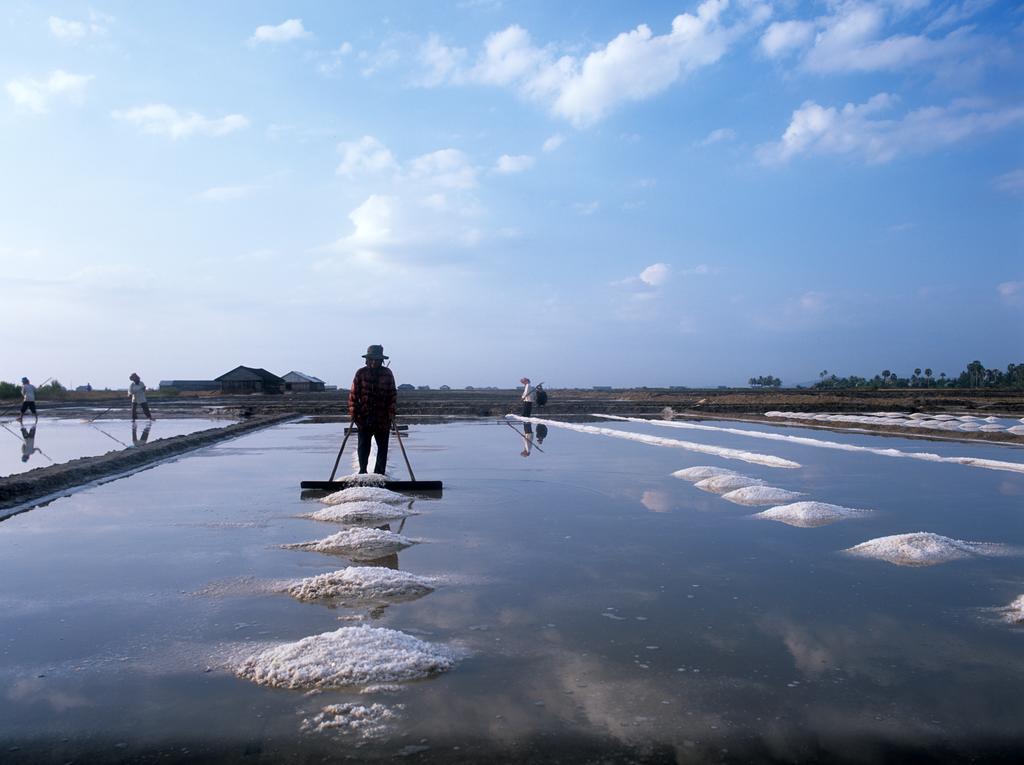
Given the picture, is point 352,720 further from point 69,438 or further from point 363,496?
point 69,438

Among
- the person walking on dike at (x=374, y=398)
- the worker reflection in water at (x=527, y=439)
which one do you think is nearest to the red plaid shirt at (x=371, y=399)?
the person walking on dike at (x=374, y=398)

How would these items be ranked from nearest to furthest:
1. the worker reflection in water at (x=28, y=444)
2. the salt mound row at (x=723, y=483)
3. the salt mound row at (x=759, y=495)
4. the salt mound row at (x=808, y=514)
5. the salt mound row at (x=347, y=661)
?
the salt mound row at (x=347, y=661)
the salt mound row at (x=808, y=514)
the salt mound row at (x=759, y=495)
the salt mound row at (x=723, y=483)
the worker reflection in water at (x=28, y=444)

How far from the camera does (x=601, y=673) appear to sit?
3.32m

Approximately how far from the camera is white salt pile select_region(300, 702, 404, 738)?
2.79 meters

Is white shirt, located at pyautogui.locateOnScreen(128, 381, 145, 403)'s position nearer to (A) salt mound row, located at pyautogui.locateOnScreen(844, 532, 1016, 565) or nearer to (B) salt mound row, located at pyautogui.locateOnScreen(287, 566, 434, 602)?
(B) salt mound row, located at pyautogui.locateOnScreen(287, 566, 434, 602)

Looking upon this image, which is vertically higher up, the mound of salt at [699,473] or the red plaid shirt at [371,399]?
the red plaid shirt at [371,399]

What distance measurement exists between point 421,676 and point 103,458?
32.7 feet

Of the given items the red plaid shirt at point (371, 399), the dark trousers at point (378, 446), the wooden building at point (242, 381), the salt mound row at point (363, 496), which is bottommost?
the salt mound row at point (363, 496)

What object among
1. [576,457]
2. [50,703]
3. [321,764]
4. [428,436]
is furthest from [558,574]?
[428,436]

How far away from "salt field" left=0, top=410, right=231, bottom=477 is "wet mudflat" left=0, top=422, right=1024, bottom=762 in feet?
19.6

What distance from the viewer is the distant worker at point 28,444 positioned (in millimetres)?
13469

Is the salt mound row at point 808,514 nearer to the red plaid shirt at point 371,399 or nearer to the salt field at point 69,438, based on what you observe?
the red plaid shirt at point 371,399

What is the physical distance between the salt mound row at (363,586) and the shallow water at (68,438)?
27.0 feet

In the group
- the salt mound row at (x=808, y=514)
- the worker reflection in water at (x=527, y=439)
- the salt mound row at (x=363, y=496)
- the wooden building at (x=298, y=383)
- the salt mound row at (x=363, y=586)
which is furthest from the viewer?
the wooden building at (x=298, y=383)
